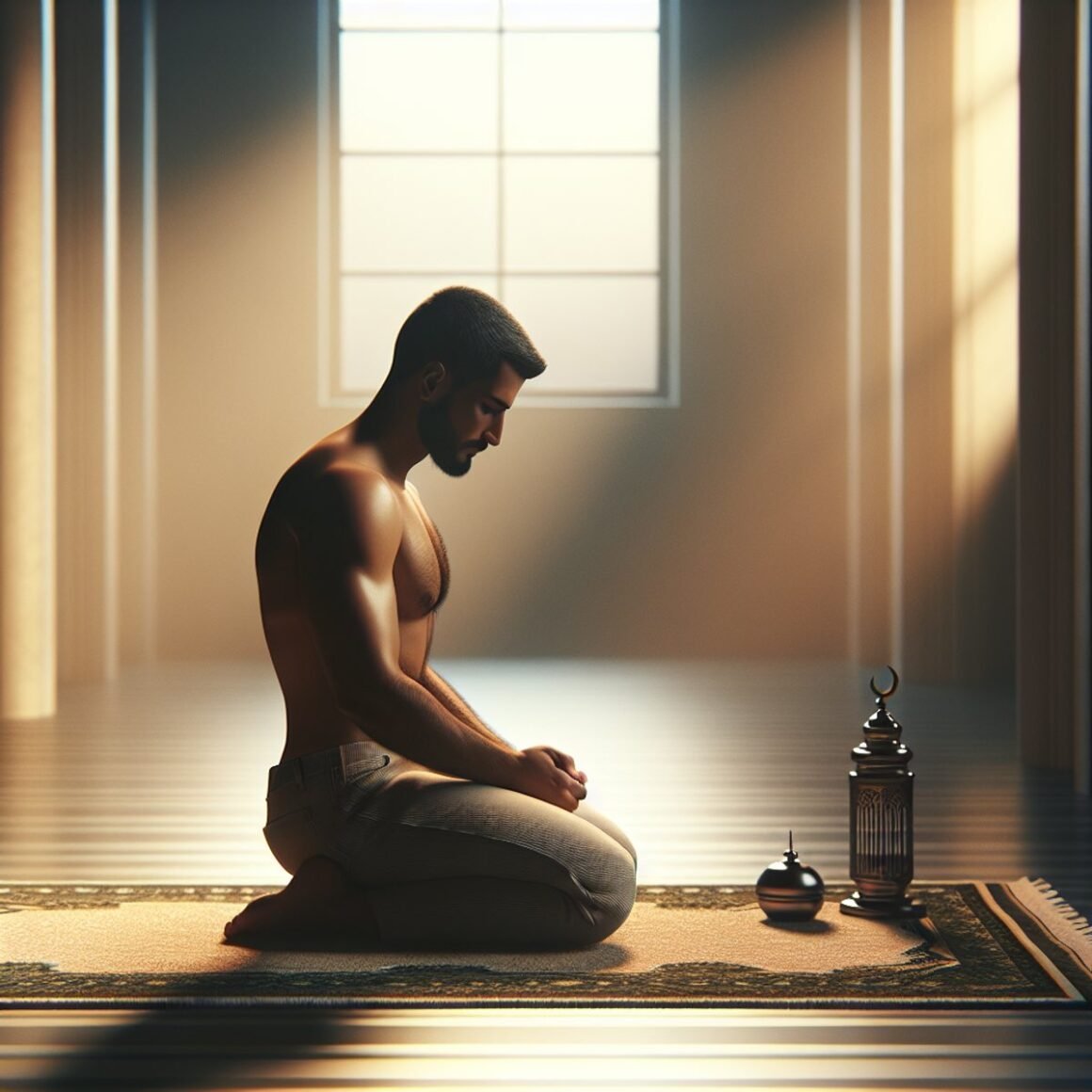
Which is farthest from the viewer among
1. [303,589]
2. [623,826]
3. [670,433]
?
[670,433]

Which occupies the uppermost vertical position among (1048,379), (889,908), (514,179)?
(514,179)

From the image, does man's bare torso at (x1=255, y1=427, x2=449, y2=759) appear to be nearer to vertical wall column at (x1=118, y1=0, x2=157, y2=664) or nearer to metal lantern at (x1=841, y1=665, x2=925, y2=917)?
metal lantern at (x1=841, y1=665, x2=925, y2=917)

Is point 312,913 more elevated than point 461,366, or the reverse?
point 461,366

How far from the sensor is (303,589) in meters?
2.85

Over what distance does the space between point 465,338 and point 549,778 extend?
74 cm

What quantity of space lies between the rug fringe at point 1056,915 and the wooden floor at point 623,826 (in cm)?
6

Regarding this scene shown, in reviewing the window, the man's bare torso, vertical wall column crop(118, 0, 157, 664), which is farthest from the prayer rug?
the window

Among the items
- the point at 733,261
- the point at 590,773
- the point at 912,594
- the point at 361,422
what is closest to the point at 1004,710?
the point at 912,594

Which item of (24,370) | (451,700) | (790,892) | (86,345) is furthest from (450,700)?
(86,345)

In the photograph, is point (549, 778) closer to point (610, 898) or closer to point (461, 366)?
point (610, 898)

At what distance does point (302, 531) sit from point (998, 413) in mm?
7037

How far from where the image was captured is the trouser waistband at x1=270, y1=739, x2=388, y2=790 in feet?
9.37

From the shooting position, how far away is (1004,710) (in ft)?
25.0

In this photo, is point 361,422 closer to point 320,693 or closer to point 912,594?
point 320,693
